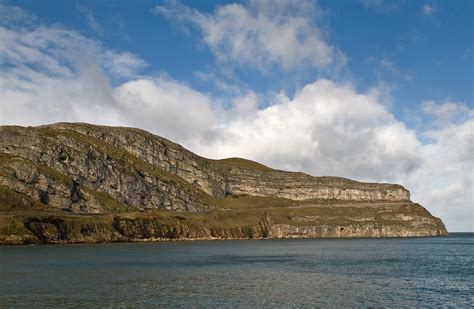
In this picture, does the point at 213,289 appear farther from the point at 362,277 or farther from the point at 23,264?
the point at 23,264

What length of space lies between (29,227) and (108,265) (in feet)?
335

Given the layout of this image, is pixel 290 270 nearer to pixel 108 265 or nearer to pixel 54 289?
pixel 108 265

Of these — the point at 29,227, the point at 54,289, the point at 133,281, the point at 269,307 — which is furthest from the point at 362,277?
the point at 29,227

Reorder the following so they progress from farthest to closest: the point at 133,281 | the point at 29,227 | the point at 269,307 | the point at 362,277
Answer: the point at 29,227 → the point at 362,277 → the point at 133,281 → the point at 269,307

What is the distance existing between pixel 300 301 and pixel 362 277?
26282 mm

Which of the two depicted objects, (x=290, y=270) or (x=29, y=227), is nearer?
(x=290, y=270)

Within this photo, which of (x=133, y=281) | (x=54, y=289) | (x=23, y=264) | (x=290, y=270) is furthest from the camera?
(x=23, y=264)

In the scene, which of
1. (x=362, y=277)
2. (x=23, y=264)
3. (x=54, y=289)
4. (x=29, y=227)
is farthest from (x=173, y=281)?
(x=29, y=227)

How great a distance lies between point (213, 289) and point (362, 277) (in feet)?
86.6

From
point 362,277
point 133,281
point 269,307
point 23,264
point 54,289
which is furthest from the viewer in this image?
point 23,264

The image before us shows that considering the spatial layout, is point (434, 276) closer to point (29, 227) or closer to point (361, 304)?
point (361, 304)

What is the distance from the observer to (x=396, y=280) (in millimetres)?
71875

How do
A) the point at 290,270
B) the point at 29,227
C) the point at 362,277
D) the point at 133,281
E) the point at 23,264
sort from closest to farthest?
the point at 133,281 < the point at 362,277 < the point at 290,270 < the point at 23,264 < the point at 29,227

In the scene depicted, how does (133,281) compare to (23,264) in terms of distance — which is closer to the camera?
(133,281)
